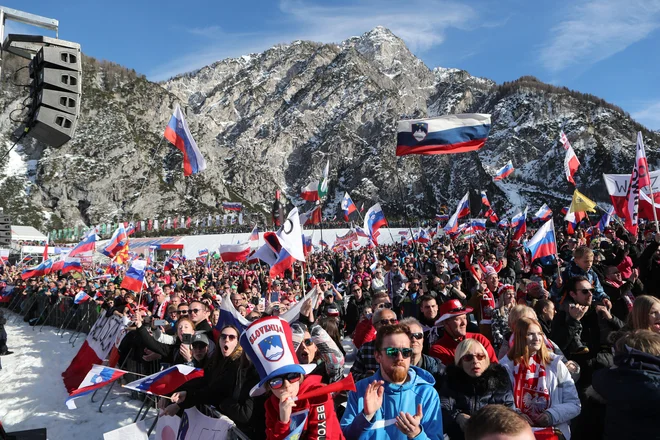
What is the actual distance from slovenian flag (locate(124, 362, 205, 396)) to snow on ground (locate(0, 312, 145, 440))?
8.61ft

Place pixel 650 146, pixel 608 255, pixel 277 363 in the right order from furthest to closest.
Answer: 1. pixel 650 146
2. pixel 608 255
3. pixel 277 363

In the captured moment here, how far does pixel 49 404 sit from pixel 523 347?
7908 millimetres

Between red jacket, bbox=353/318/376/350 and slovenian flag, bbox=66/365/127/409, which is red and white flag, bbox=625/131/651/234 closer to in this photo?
red jacket, bbox=353/318/376/350

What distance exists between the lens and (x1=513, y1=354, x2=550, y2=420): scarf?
10.6 feet

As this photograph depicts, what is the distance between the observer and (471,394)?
3201 mm

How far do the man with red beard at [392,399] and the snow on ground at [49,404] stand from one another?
5.13 m

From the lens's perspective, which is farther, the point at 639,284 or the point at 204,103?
the point at 204,103

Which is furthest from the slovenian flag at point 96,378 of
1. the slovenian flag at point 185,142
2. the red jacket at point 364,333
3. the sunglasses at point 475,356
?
the slovenian flag at point 185,142

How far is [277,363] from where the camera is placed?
2.71 meters

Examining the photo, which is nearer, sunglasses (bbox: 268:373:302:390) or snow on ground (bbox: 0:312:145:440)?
sunglasses (bbox: 268:373:302:390)

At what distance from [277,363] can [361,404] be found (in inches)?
23.0

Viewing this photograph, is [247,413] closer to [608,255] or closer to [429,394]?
[429,394]

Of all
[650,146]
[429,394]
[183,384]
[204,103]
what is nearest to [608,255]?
[429,394]

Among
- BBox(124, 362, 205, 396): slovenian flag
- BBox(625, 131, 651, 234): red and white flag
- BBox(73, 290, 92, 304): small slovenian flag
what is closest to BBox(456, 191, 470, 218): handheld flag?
BBox(625, 131, 651, 234): red and white flag
